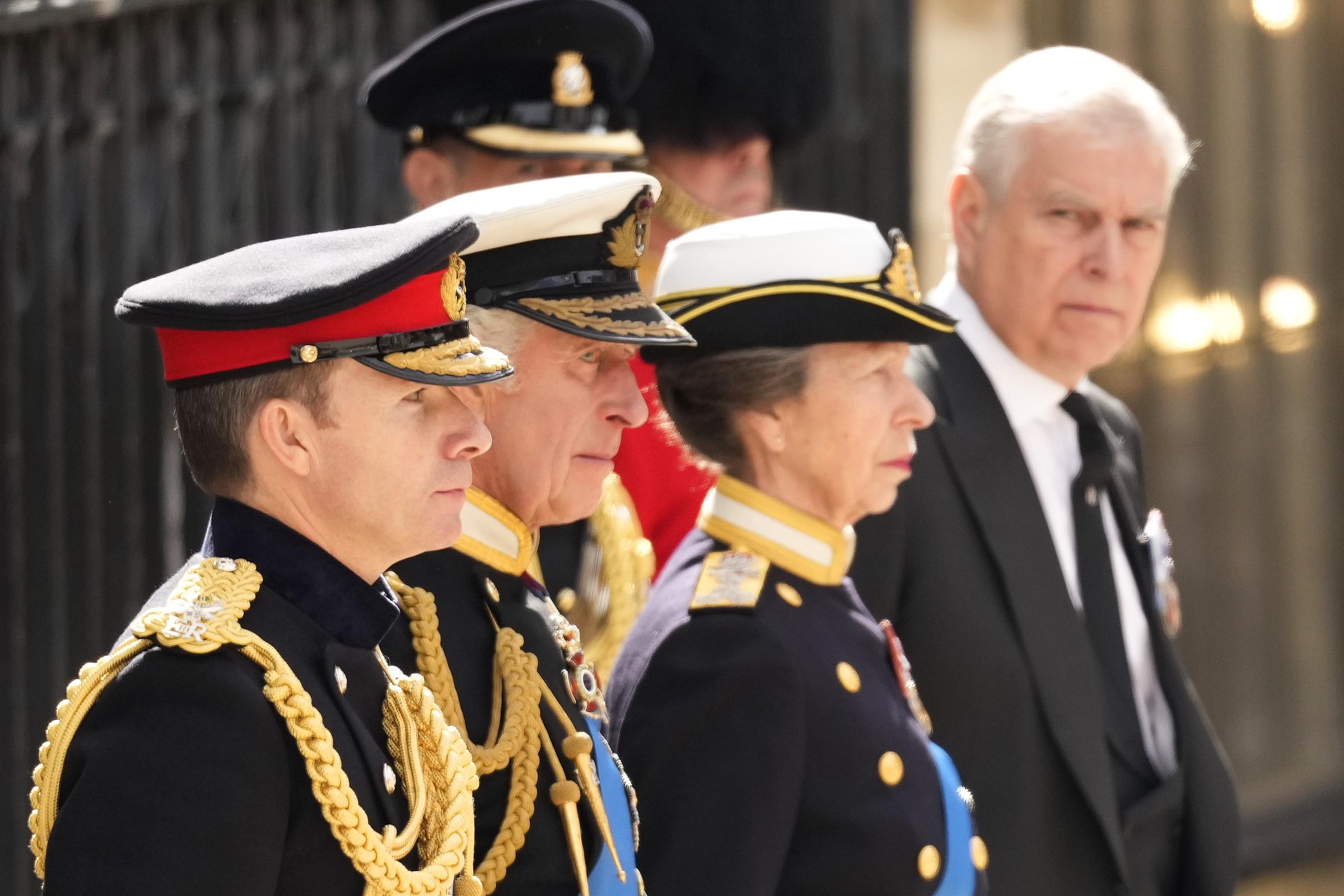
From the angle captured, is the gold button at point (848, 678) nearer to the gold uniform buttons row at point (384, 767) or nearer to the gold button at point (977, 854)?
the gold button at point (977, 854)

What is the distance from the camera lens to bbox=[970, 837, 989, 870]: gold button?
111 inches

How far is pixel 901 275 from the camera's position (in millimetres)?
2977

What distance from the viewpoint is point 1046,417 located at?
3736 millimetres

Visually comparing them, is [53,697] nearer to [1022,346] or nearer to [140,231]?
[140,231]

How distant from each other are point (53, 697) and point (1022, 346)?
271 centimetres

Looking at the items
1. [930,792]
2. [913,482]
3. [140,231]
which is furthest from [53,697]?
[930,792]

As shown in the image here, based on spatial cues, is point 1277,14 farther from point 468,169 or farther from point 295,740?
point 295,740

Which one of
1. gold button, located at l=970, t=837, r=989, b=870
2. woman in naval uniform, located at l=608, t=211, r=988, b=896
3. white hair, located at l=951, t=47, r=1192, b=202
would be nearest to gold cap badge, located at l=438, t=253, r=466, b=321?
woman in naval uniform, located at l=608, t=211, r=988, b=896

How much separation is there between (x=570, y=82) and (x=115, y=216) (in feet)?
5.53

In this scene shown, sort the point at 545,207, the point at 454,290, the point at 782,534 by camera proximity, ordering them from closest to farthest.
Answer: the point at 454,290 < the point at 545,207 < the point at 782,534

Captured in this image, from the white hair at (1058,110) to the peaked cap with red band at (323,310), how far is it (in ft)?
6.12

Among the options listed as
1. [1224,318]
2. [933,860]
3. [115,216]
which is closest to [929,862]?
[933,860]

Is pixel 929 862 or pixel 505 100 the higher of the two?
pixel 505 100

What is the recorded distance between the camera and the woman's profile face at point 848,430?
2.93m
